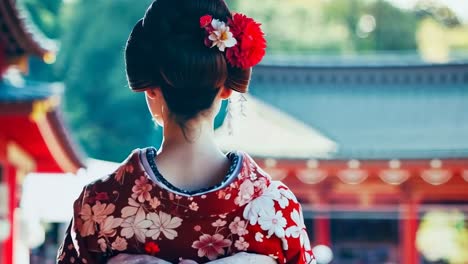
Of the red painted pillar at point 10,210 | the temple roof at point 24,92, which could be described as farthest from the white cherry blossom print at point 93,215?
the red painted pillar at point 10,210

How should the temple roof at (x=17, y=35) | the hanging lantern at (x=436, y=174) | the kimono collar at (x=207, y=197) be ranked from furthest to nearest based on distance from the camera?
the hanging lantern at (x=436, y=174) → the temple roof at (x=17, y=35) → the kimono collar at (x=207, y=197)

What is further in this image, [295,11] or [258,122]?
[295,11]

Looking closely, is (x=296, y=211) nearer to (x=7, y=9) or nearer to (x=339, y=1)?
(x=7, y=9)

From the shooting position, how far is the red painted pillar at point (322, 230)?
12.2 m

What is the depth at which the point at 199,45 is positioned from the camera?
1825 mm

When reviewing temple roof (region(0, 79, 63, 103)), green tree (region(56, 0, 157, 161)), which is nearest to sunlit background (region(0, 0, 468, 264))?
temple roof (region(0, 79, 63, 103))

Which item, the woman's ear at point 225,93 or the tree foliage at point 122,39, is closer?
the woman's ear at point 225,93

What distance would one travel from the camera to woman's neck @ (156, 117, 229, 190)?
1835 millimetres

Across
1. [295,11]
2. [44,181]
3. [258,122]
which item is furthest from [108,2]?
[258,122]

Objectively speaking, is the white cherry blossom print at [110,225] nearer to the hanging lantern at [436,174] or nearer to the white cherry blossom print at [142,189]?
the white cherry blossom print at [142,189]

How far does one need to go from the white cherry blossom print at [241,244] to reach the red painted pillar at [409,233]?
33.4ft

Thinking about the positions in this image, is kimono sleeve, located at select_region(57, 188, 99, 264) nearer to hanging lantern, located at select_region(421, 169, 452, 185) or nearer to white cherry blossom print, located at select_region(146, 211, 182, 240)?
white cherry blossom print, located at select_region(146, 211, 182, 240)

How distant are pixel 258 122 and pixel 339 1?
652 inches

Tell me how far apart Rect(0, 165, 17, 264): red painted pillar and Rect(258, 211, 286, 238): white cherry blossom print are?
25.8 ft
